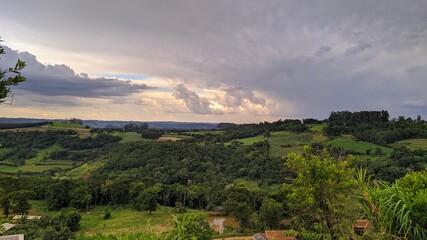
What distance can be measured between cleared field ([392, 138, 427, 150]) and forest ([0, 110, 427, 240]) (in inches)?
9.3

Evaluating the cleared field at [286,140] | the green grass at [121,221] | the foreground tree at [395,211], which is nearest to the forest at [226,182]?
the foreground tree at [395,211]

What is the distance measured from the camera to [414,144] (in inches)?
2886

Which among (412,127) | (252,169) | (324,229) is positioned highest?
(412,127)

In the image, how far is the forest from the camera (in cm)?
564

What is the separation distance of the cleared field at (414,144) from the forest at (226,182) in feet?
0.77

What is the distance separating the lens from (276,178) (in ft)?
224

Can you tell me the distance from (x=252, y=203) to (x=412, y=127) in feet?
208

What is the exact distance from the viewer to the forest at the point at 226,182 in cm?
564

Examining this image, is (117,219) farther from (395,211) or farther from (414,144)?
(414,144)

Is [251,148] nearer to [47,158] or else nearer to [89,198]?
[89,198]

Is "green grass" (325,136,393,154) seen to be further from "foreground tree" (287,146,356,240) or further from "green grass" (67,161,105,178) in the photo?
"foreground tree" (287,146,356,240)

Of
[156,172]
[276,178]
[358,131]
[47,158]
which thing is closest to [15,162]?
[47,158]

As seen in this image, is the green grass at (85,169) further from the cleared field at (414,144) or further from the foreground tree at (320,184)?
the foreground tree at (320,184)

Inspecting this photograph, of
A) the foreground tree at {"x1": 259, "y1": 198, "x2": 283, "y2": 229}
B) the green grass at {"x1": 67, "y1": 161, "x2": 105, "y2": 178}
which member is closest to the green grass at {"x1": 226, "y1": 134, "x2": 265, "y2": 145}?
the green grass at {"x1": 67, "y1": 161, "x2": 105, "y2": 178}
